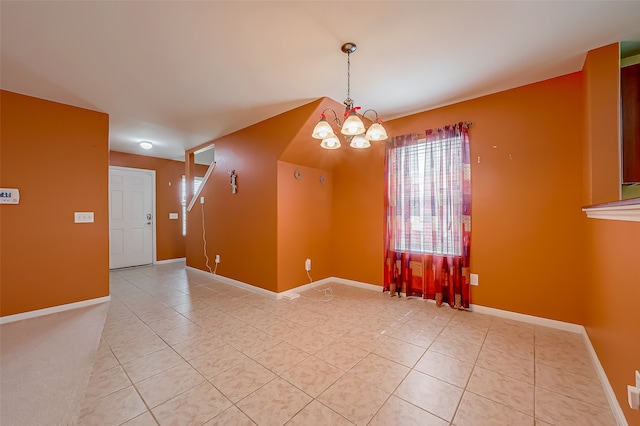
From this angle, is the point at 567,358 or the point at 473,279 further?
the point at 473,279

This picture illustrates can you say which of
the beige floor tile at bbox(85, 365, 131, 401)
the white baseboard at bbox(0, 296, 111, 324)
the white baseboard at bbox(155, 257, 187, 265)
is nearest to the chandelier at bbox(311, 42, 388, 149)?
the beige floor tile at bbox(85, 365, 131, 401)

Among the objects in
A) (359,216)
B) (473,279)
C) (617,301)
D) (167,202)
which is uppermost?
(167,202)

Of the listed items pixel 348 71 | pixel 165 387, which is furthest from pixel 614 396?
pixel 348 71

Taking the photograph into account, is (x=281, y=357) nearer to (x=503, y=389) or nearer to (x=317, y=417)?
(x=317, y=417)

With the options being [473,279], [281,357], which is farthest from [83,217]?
[473,279]

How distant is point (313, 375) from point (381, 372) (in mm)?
506

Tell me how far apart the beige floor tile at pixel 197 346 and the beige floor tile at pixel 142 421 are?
0.57 meters

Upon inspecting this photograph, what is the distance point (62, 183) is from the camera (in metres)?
3.09

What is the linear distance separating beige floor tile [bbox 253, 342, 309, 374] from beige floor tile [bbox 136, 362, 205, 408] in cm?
46

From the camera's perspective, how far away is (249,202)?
387 centimetres

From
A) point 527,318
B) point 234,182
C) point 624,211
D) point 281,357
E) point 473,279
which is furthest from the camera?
point 234,182

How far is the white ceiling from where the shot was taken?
169 centimetres

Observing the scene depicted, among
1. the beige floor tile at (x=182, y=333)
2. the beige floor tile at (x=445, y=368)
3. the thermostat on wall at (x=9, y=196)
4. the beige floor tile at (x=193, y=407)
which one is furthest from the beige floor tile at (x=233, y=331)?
the thermostat on wall at (x=9, y=196)

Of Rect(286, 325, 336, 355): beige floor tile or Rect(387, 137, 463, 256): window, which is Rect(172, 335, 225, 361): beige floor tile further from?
Rect(387, 137, 463, 256): window
